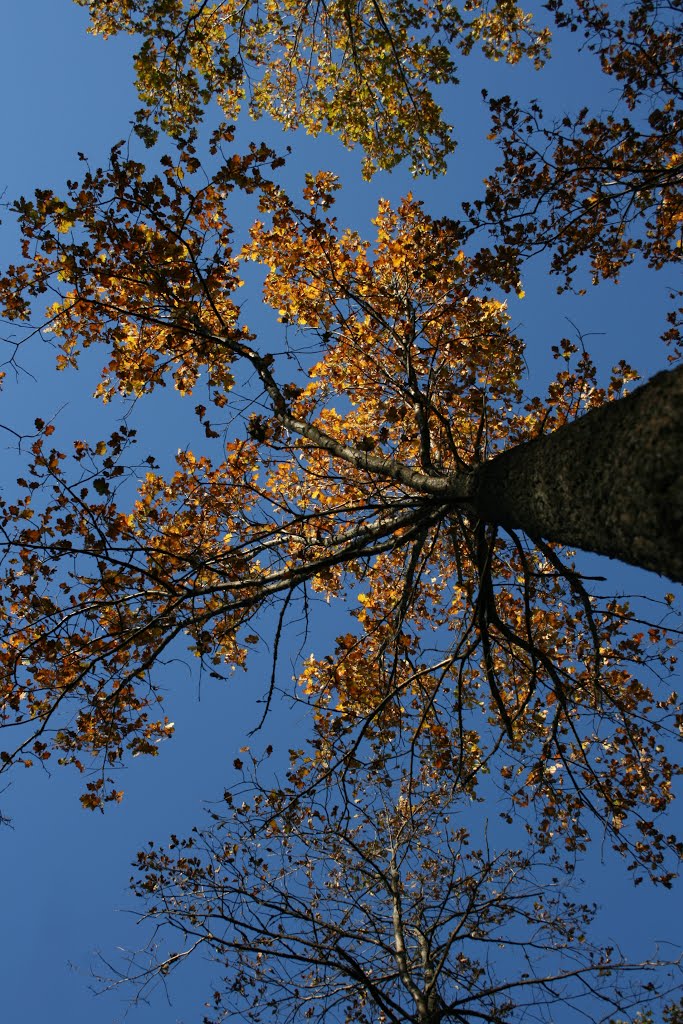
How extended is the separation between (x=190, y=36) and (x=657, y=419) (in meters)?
6.98

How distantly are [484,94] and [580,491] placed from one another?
16.4ft

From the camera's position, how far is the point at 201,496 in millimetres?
6801

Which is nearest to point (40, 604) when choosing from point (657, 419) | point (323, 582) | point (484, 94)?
point (323, 582)

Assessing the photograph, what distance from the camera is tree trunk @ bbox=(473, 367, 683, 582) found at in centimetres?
191

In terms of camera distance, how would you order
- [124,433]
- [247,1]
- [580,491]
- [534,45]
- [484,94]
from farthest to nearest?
[534,45], [247,1], [484,94], [124,433], [580,491]

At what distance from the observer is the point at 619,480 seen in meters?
2.15

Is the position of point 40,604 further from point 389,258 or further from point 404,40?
point 404,40

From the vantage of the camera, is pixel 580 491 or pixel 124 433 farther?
pixel 124 433

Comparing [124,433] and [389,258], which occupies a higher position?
[389,258]

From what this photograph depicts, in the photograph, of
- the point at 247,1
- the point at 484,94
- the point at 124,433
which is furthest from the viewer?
the point at 247,1

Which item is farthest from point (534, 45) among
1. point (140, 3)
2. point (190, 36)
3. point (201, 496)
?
point (201, 496)

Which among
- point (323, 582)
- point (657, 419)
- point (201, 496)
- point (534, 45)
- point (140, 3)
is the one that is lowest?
point (657, 419)

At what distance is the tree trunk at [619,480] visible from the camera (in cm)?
191

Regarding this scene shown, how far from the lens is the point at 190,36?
621 centimetres
